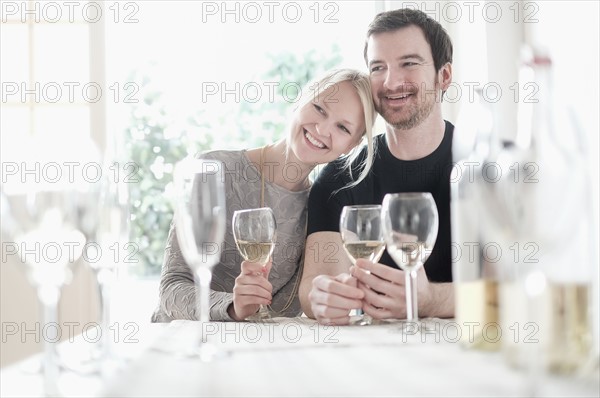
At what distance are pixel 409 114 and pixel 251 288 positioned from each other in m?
0.92

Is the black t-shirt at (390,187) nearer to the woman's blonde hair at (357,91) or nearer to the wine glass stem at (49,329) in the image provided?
the woman's blonde hair at (357,91)

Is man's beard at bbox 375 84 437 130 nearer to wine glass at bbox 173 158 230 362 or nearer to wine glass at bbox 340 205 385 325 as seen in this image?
wine glass at bbox 340 205 385 325

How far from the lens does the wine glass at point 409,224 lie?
49.3 inches

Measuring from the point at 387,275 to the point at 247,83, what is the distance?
2.88 m

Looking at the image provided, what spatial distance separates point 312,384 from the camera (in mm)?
823

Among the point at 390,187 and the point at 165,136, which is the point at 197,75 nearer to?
the point at 165,136

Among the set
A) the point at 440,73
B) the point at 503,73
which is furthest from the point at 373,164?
the point at 503,73

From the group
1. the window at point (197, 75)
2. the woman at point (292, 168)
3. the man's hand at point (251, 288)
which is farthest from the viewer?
the window at point (197, 75)

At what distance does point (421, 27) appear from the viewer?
2354 millimetres

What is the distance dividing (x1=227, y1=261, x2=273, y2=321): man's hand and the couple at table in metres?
0.24

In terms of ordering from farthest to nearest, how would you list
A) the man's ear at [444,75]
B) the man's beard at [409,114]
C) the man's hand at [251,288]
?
the man's ear at [444,75]
the man's beard at [409,114]
the man's hand at [251,288]

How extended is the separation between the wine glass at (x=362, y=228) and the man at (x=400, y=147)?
41 centimetres

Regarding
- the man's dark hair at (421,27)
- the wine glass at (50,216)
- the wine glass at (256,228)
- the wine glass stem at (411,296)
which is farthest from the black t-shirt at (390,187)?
the wine glass at (50,216)

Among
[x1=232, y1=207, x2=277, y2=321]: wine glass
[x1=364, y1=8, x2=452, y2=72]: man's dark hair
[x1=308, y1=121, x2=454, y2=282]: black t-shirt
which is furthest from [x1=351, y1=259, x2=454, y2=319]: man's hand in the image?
[x1=364, y1=8, x2=452, y2=72]: man's dark hair
